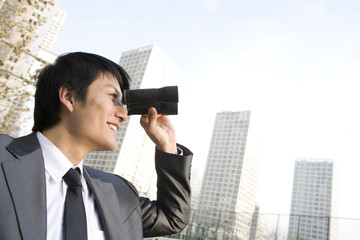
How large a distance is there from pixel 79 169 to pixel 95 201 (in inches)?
Answer: 5.2

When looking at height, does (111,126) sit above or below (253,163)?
below

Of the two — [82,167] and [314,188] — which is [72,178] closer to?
[82,167]

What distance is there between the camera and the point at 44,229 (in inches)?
29.0

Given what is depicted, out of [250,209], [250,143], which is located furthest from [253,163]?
[250,209]

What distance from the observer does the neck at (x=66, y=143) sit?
100 cm

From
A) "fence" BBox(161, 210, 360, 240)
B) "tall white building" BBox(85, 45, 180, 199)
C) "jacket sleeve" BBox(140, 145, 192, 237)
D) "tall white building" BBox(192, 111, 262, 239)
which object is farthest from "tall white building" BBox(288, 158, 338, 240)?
"jacket sleeve" BBox(140, 145, 192, 237)

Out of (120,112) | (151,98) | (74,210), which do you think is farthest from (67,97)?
(74,210)

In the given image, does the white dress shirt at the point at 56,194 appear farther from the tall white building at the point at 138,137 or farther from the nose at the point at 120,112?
the tall white building at the point at 138,137

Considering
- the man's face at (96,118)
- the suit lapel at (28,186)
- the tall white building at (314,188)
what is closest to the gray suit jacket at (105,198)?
the suit lapel at (28,186)

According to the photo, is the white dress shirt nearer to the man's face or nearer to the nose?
the man's face

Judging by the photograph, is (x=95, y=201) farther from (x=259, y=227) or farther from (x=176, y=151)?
(x=259, y=227)

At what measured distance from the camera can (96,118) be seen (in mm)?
1029

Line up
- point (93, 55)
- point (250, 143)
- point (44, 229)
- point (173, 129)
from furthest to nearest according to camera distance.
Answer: point (250, 143), point (173, 129), point (93, 55), point (44, 229)

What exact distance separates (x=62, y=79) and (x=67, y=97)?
85 mm
